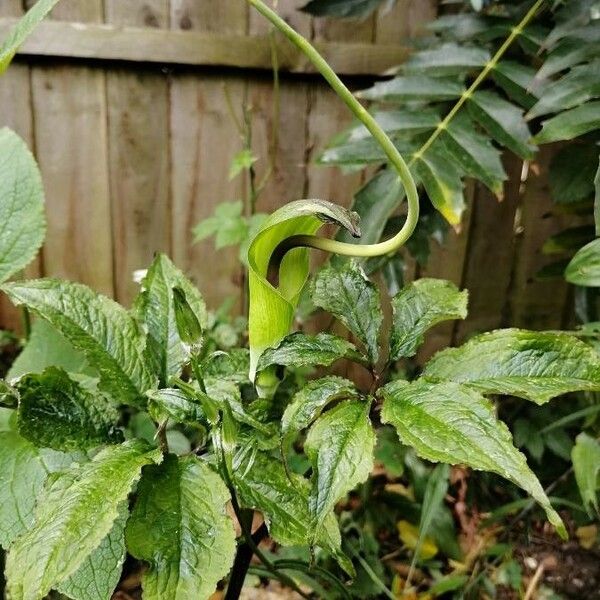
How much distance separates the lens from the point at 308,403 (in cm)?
44

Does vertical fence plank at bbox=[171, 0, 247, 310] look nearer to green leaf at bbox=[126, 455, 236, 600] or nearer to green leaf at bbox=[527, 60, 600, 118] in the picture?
green leaf at bbox=[527, 60, 600, 118]

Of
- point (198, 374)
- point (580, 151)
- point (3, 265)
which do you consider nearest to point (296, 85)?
point (580, 151)

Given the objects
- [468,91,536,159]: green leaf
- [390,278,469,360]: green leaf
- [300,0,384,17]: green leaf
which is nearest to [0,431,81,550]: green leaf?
[390,278,469,360]: green leaf

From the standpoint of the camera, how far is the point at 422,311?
0.52 metres

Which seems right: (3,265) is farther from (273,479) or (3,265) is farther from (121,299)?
(121,299)

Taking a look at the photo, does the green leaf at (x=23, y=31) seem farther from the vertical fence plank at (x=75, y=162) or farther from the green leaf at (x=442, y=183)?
the vertical fence plank at (x=75, y=162)

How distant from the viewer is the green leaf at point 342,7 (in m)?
1.11

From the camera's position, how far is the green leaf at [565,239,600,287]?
2.24 feet

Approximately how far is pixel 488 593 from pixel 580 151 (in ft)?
2.67

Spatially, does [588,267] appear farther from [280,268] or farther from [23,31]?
[23,31]

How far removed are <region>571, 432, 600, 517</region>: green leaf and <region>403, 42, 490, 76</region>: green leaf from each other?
611 mm

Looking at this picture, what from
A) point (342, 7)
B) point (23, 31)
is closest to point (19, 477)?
point (23, 31)

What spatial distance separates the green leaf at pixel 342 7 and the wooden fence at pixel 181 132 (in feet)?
1.01

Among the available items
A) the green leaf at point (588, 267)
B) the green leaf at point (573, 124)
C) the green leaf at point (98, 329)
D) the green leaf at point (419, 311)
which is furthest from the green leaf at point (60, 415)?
the green leaf at point (573, 124)
